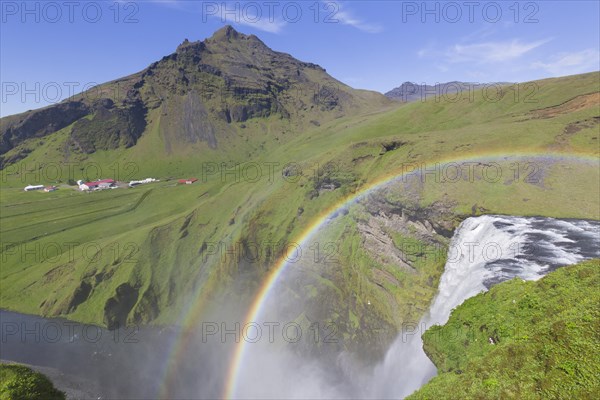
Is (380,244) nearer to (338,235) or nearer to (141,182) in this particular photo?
(338,235)

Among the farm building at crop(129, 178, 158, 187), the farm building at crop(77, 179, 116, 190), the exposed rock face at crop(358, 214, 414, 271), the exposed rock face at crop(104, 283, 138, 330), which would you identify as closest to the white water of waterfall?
the exposed rock face at crop(358, 214, 414, 271)

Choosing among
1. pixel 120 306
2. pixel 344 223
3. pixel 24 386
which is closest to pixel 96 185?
pixel 120 306

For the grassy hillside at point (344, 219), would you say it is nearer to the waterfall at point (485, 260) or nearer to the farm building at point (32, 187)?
the waterfall at point (485, 260)

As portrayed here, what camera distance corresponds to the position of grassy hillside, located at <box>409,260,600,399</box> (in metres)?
8.96

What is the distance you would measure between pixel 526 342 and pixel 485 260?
64.8 feet

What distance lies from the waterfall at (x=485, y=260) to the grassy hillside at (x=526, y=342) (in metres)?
9.01

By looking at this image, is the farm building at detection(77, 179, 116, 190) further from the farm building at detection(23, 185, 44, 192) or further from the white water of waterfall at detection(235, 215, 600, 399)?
the white water of waterfall at detection(235, 215, 600, 399)

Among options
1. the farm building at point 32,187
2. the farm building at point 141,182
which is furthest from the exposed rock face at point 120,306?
the farm building at point 32,187

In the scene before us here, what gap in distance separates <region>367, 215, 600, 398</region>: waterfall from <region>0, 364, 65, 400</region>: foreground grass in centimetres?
2576

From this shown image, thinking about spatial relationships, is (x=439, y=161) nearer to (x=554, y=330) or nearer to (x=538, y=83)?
(x=554, y=330)

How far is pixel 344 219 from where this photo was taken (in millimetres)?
58281

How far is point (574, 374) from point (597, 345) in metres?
1.24

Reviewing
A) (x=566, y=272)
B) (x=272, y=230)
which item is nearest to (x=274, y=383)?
(x=272, y=230)

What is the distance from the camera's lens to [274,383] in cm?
5006
